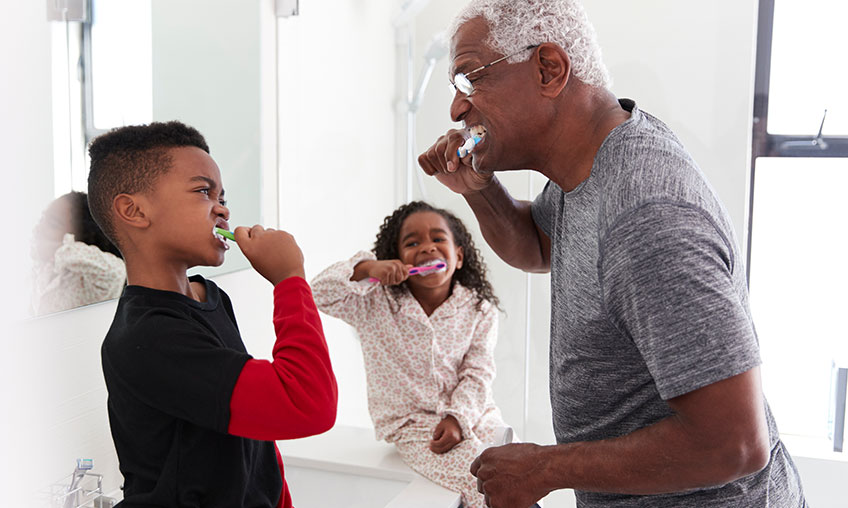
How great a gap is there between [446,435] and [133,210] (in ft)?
2.60

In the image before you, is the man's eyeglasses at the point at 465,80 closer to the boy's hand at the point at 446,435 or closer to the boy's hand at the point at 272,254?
the boy's hand at the point at 272,254

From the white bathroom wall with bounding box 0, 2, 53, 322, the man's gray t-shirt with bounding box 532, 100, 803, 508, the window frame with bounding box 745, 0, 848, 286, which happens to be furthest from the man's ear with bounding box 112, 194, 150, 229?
the window frame with bounding box 745, 0, 848, 286

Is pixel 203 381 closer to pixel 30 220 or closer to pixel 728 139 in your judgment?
pixel 30 220

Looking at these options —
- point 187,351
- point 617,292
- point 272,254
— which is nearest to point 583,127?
point 617,292

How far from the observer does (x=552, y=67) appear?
33.5 inches

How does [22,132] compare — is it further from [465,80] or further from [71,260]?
[465,80]

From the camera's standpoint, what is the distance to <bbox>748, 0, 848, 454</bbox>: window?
7.09 feet

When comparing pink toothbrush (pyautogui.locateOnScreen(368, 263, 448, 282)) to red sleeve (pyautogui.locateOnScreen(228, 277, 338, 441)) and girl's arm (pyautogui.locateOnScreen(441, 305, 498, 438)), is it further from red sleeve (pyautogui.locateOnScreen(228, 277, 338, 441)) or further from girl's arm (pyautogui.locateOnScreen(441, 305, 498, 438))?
red sleeve (pyautogui.locateOnScreen(228, 277, 338, 441))

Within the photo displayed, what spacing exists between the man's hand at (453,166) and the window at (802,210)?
4.79ft

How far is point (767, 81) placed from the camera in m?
2.19

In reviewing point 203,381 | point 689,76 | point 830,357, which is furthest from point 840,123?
point 203,381

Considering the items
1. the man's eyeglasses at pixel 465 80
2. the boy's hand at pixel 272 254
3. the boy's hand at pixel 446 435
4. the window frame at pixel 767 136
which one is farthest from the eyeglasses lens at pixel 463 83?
the window frame at pixel 767 136

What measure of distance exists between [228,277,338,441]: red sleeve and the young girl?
58cm

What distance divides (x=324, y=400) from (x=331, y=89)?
1191 mm
